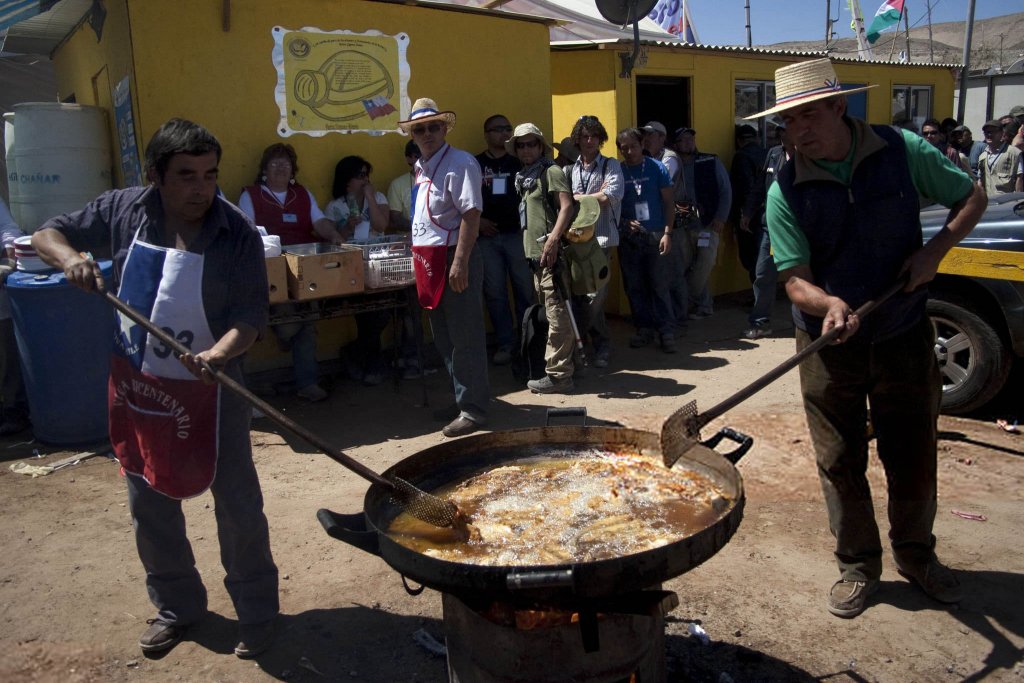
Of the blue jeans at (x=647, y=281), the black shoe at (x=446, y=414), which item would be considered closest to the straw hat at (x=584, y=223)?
the blue jeans at (x=647, y=281)

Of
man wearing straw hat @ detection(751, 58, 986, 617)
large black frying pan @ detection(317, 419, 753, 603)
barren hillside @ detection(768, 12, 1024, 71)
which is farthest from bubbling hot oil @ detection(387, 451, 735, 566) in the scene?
barren hillside @ detection(768, 12, 1024, 71)

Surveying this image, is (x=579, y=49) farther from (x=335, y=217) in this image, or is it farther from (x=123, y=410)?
(x=123, y=410)

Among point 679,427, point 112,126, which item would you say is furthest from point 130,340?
point 112,126

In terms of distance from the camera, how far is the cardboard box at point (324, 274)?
6262 mm

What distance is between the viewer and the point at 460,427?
20.4 ft

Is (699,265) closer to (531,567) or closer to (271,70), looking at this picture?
(271,70)

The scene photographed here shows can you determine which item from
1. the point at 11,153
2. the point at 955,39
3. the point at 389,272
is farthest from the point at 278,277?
the point at 955,39

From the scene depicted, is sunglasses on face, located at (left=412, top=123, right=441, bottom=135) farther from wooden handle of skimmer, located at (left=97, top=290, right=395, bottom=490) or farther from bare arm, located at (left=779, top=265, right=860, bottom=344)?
bare arm, located at (left=779, top=265, right=860, bottom=344)

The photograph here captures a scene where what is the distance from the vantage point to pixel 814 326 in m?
3.62

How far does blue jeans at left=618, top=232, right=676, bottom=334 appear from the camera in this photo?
8.61m

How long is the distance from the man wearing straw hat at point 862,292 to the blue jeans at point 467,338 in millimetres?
2717

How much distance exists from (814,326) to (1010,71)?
729 inches

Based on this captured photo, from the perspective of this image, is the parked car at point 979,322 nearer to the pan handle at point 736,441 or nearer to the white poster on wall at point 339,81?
the pan handle at point 736,441

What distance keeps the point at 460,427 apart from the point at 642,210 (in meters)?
3.37
